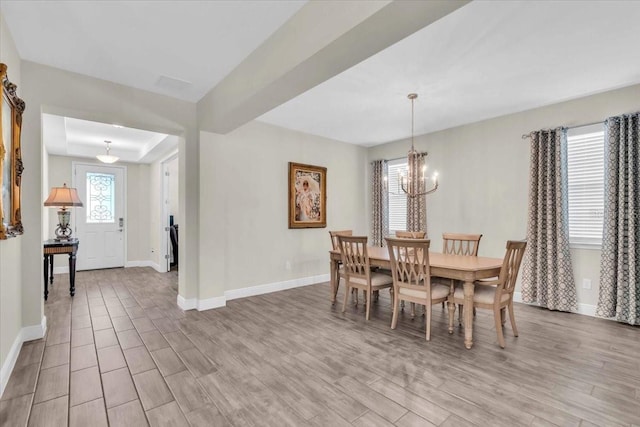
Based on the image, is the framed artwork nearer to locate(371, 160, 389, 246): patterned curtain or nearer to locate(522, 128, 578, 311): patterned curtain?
locate(371, 160, 389, 246): patterned curtain

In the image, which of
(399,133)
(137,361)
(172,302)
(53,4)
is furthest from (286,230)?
(53,4)

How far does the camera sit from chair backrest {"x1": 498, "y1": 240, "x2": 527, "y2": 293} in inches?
106

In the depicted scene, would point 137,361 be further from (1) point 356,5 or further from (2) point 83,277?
(2) point 83,277

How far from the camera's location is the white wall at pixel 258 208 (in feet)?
12.7

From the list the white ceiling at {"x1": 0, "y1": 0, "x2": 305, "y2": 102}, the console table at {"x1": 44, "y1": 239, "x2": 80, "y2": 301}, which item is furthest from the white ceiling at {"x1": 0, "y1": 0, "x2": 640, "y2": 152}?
the console table at {"x1": 44, "y1": 239, "x2": 80, "y2": 301}

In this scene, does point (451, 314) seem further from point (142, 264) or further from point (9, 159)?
point (142, 264)

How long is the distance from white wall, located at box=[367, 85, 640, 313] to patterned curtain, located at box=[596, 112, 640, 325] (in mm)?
181

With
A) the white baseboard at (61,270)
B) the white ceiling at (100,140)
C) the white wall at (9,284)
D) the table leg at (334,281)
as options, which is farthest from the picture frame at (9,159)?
the white baseboard at (61,270)

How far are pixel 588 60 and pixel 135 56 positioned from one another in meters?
4.07

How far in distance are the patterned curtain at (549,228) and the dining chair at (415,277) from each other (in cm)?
169

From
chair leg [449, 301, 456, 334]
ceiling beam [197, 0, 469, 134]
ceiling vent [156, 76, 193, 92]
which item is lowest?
chair leg [449, 301, 456, 334]

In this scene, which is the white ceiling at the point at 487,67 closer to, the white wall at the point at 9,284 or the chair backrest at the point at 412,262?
the chair backrest at the point at 412,262

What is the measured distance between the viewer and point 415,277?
298 cm

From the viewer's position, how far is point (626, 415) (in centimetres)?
180
